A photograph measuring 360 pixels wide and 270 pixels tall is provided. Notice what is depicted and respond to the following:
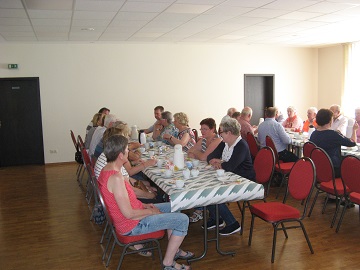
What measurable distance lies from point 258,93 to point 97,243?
753 cm

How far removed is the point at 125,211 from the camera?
2.80 metres

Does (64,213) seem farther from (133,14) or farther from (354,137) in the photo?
(354,137)

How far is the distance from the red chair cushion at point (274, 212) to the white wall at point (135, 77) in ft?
19.7

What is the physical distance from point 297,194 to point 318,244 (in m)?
0.70

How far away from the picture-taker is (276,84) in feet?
33.9

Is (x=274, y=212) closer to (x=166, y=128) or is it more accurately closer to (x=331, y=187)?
(x=331, y=187)

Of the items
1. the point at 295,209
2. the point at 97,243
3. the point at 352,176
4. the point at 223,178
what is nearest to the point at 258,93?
the point at 352,176

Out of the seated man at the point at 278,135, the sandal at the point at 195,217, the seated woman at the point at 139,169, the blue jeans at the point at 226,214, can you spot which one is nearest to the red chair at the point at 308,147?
the seated man at the point at 278,135

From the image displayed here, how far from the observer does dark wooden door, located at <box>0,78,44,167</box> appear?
8.41 metres

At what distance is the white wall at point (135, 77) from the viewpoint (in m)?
8.48

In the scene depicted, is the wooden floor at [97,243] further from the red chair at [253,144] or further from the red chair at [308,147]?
the red chair at [253,144]

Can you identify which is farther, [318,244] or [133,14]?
[133,14]

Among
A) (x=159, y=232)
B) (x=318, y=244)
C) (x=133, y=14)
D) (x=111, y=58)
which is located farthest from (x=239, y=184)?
(x=111, y=58)

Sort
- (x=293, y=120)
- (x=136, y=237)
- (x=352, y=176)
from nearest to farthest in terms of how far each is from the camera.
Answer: (x=136, y=237), (x=352, y=176), (x=293, y=120)
